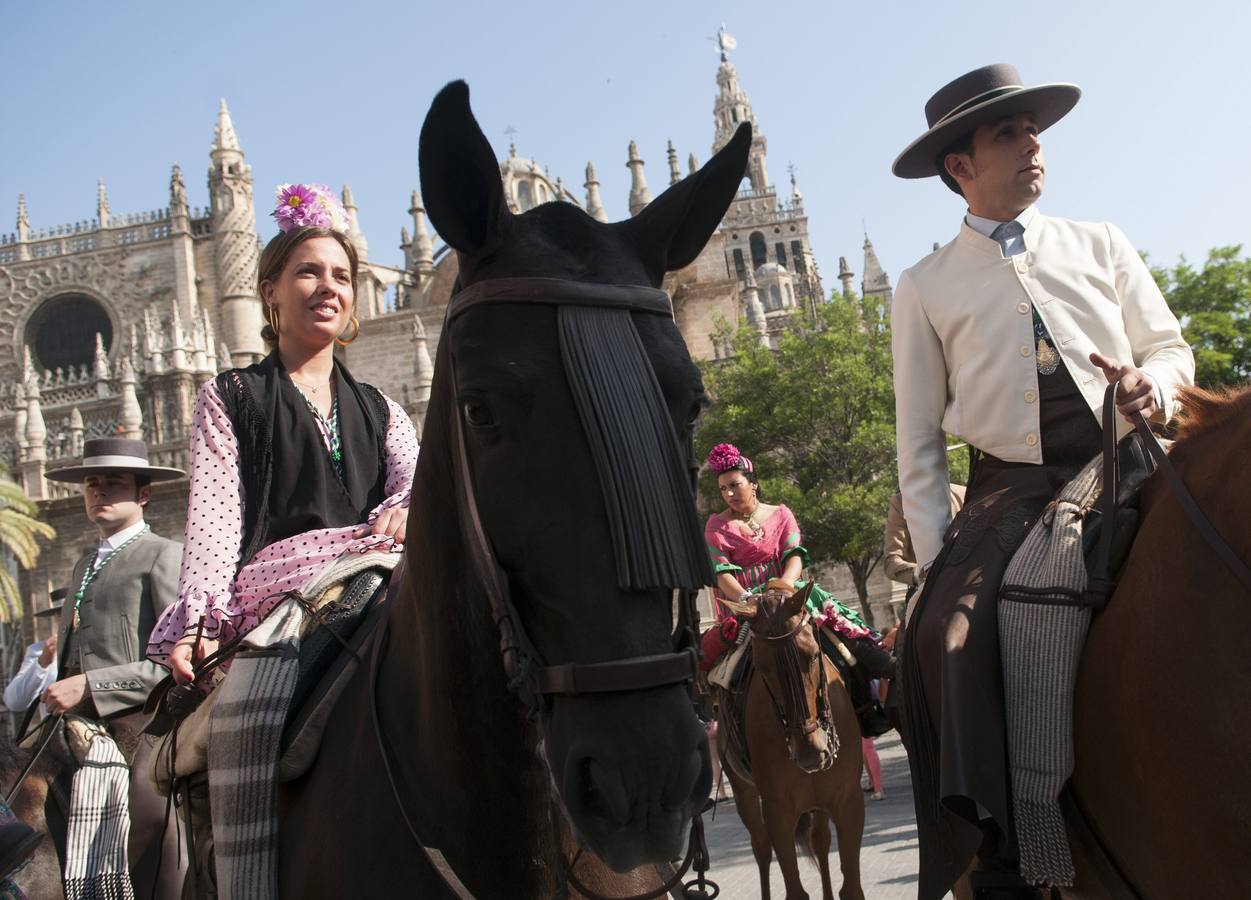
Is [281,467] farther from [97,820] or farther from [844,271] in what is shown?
[844,271]

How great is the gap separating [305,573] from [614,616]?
169 cm

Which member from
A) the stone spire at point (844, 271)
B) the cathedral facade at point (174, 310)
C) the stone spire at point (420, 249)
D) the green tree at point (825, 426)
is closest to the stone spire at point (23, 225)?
the cathedral facade at point (174, 310)

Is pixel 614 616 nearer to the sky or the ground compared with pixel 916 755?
nearer to the sky

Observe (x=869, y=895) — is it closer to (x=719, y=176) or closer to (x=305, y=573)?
(x=305, y=573)

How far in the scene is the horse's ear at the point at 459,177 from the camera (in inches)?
83.0

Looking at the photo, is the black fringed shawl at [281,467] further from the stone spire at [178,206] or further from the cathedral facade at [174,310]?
the stone spire at [178,206]

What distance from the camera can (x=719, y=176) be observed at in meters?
2.46

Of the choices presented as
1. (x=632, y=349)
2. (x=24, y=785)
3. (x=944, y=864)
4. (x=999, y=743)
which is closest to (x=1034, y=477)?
(x=999, y=743)

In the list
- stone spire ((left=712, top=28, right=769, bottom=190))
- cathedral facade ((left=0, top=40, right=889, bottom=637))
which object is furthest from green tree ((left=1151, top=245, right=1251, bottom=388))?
stone spire ((left=712, top=28, right=769, bottom=190))

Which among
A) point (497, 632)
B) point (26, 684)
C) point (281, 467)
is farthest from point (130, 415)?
point (497, 632)

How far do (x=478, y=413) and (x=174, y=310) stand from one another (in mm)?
54944

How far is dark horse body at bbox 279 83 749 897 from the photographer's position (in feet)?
5.77

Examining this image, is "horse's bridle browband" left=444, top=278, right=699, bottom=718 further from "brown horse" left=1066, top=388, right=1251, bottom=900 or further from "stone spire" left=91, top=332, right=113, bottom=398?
"stone spire" left=91, top=332, right=113, bottom=398

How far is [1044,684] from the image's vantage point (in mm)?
3250
